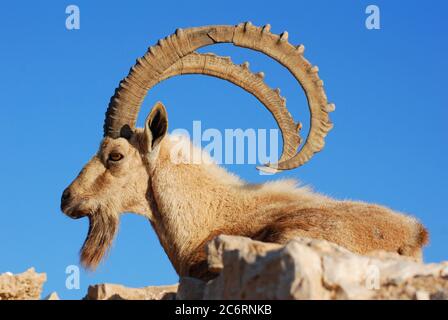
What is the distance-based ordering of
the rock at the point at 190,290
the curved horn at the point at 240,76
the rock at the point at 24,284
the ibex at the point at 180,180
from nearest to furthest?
the rock at the point at 190,290
the rock at the point at 24,284
the ibex at the point at 180,180
the curved horn at the point at 240,76

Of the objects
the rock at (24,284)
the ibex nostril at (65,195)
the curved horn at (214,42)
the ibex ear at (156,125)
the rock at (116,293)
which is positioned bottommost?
the rock at (116,293)

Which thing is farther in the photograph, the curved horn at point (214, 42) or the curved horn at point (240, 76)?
the curved horn at point (240, 76)

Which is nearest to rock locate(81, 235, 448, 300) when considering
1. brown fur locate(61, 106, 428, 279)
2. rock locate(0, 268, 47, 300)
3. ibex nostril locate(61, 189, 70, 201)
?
rock locate(0, 268, 47, 300)

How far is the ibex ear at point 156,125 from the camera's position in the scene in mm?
12234

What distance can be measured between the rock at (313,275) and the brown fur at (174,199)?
5.06m

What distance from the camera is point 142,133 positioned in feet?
40.9

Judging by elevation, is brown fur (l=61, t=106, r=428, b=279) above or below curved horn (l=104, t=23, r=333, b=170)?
below

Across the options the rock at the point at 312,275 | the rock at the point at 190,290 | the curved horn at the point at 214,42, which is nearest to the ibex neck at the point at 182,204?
the curved horn at the point at 214,42

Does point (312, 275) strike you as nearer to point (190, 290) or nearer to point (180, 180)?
point (190, 290)

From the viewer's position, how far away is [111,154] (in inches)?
484

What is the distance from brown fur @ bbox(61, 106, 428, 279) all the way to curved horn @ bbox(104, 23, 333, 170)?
43 centimetres

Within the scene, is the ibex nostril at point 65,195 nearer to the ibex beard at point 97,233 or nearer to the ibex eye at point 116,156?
the ibex beard at point 97,233

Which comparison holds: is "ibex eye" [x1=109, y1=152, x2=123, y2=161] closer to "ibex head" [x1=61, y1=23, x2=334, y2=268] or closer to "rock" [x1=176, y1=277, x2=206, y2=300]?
"ibex head" [x1=61, y1=23, x2=334, y2=268]

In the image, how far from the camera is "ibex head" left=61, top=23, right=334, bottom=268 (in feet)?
40.0
